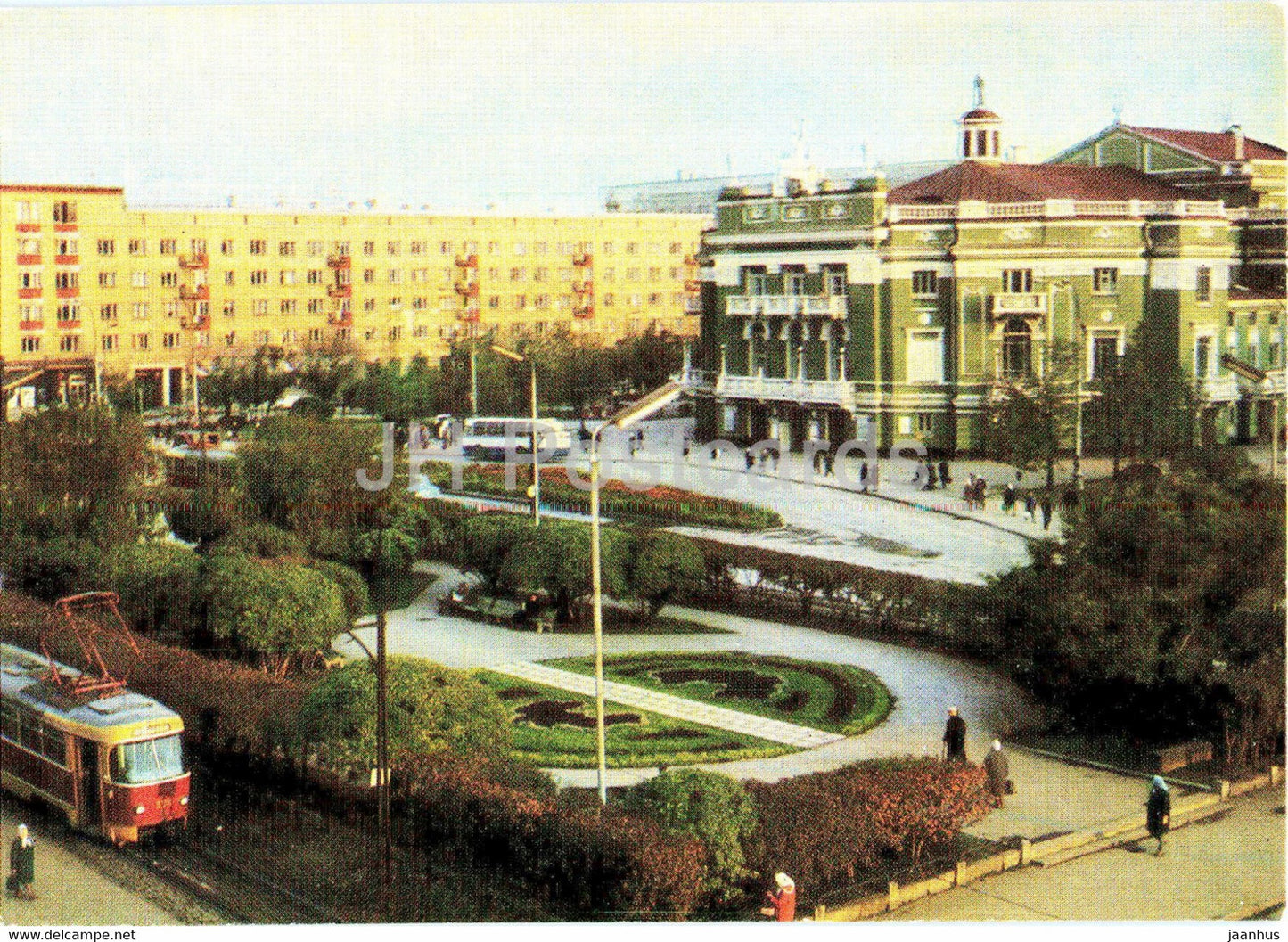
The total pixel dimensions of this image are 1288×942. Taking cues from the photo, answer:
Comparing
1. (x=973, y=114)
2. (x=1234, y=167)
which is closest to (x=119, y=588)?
(x=973, y=114)

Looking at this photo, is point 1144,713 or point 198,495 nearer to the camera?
point 1144,713

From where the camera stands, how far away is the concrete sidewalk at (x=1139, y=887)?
6.25 meters

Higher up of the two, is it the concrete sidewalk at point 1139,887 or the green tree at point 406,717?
the green tree at point 406,717

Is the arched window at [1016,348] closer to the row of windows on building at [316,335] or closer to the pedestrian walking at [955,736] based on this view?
the row of windows on building at [316,335]

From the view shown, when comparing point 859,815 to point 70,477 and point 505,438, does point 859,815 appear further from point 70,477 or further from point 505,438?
point 505,438

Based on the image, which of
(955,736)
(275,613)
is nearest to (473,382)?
(275,613)

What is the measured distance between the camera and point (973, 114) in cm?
1153

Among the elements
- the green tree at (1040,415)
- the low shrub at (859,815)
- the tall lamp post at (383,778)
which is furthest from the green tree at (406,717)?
the green tree at (1040,415)

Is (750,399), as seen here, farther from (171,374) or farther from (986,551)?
(171,374)

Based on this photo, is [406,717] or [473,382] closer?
[406,717]

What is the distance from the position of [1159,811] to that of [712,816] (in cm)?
Answer: 191

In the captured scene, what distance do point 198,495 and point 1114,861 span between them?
24.4 feet

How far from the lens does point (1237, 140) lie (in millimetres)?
11805

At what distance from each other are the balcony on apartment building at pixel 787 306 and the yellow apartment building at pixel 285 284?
782 mm
